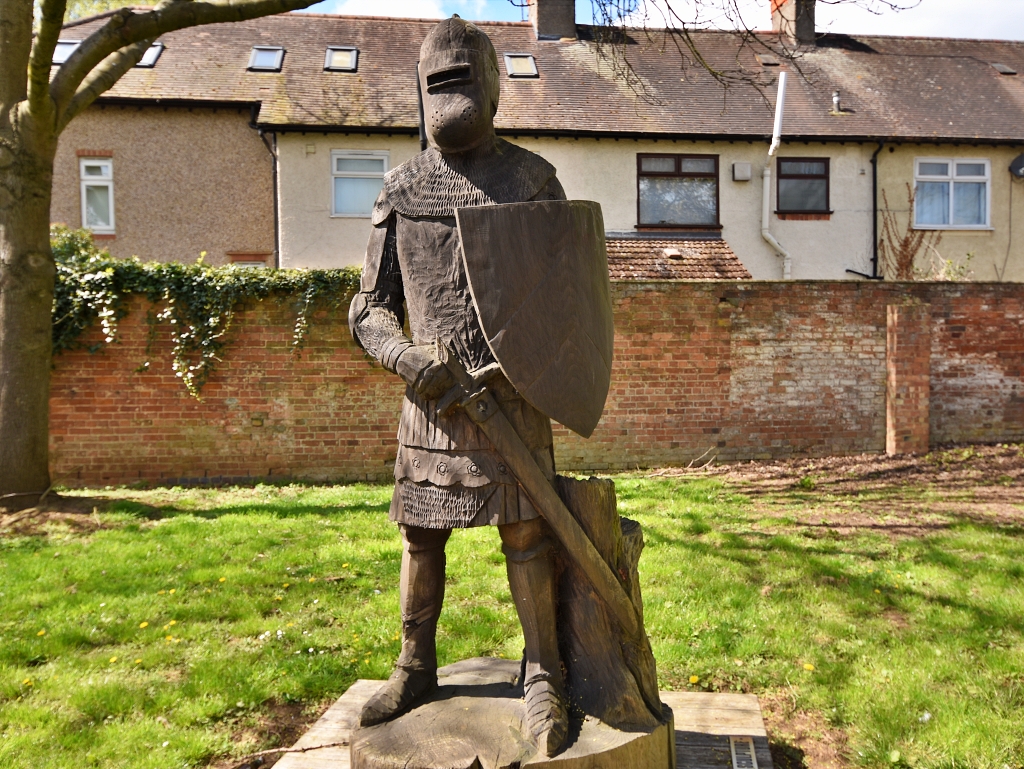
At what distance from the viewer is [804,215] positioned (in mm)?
14852

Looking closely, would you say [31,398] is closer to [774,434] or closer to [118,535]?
[118,535]

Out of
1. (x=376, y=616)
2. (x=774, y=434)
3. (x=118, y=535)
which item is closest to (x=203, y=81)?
(x=118, y=535)

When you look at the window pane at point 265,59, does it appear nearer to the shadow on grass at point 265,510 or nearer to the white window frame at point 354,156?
the white window frame at point 354,156

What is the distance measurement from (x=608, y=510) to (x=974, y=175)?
16183mm

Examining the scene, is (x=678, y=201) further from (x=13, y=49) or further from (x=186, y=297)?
(x=13, y=49)

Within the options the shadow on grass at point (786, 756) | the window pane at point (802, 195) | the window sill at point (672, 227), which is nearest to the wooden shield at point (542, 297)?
the shadow on grass at point (786, 756)

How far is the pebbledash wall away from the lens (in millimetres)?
8844

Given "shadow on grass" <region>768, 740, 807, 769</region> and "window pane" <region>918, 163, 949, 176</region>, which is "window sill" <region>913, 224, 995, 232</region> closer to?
"window pane" <region>918, 163, 949, 176</region>

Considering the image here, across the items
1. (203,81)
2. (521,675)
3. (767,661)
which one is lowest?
(767,661)

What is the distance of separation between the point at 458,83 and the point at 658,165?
12.7m

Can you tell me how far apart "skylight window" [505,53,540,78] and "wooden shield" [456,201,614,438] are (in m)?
14.1

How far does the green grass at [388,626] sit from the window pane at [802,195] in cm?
979

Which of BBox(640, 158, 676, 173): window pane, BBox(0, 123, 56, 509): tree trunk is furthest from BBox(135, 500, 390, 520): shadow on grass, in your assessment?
BBox(640, 158, 676, 173): window pane

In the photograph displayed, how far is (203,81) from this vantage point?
48.0 feet
